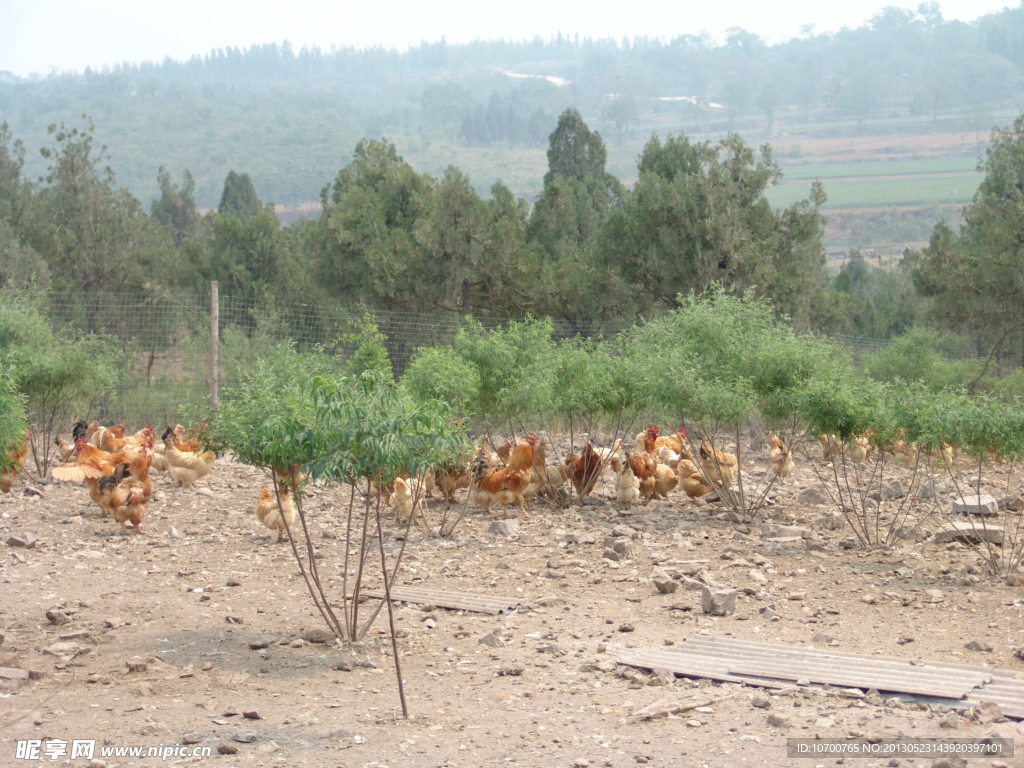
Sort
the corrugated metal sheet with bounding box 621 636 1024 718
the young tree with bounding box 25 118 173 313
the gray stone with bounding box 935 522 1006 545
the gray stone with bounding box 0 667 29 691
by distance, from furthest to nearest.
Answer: the young tree with bounding box 25 118 173 313, the gray stone with bounding box 935 522 1006 545, the gray stone with bounding box 0 667 29 691, the corrugated metal sheet with bounding box 621 636 1024 718

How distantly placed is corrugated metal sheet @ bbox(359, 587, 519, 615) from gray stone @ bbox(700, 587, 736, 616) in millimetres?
1688

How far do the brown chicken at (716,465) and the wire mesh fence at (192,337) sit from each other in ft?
15.2

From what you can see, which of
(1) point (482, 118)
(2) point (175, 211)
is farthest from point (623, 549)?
(1) point (482, 118)

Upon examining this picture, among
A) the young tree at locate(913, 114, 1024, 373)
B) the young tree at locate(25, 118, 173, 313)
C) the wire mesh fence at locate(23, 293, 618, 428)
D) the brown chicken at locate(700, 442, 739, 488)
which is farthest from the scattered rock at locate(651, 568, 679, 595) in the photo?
the young tree at locate(25, 118, 173, 313)

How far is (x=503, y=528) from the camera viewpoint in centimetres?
1082

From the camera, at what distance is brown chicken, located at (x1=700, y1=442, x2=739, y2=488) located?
1188cm

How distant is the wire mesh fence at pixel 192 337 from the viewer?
15398mm

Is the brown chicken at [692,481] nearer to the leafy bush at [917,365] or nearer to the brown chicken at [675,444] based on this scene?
the brown chicken at [675,444]

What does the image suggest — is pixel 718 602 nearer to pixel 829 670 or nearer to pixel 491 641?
pixel 829 670

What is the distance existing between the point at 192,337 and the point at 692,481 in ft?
30.3

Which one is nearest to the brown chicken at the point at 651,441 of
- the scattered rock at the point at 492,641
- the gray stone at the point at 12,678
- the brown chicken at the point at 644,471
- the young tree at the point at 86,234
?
the brown chicken at the point at 644,471

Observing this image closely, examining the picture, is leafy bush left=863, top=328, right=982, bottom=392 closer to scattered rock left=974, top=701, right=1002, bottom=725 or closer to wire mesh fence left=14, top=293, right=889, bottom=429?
wire mesh fence left=14, top=293, right=889, bottom=429

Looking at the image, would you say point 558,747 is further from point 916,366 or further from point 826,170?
point 826,170

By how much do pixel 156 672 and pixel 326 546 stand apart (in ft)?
13.3
